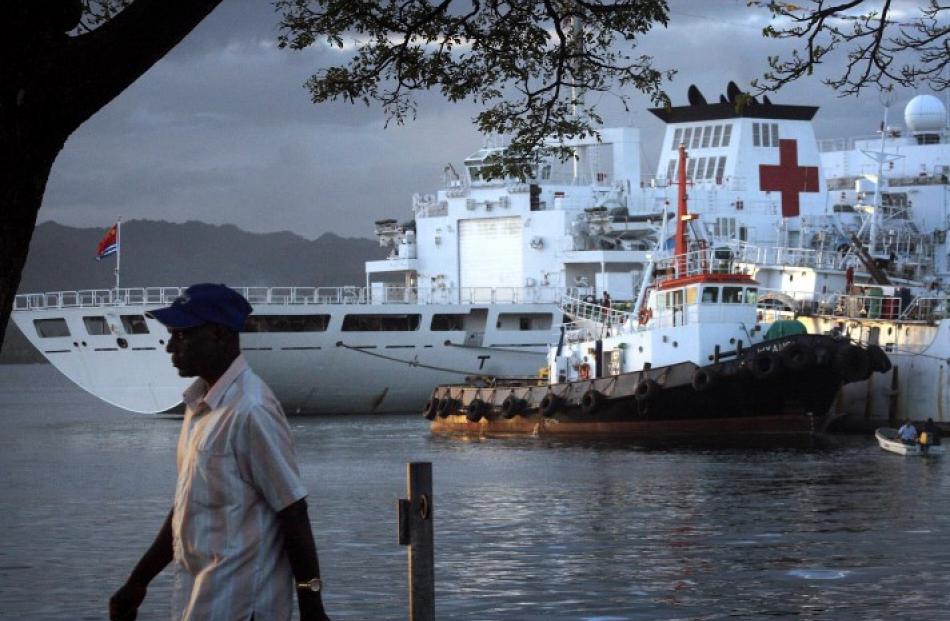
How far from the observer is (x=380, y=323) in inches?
1982

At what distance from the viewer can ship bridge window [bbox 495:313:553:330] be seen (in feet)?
173

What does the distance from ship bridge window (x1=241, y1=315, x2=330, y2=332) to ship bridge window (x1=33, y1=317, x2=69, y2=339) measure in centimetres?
691

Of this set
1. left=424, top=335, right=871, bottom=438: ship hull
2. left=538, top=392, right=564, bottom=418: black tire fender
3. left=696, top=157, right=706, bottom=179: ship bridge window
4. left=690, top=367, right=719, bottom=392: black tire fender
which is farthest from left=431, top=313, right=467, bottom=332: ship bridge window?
left=690, top=367, right=719, bottom=392: black tire fender

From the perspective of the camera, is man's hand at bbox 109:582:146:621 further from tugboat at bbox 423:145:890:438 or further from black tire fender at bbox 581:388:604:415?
black tire fender at bbox 581:388:604:415

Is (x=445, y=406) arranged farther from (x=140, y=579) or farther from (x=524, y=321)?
(x=140, y=579)

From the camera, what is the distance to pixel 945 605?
45.2ft

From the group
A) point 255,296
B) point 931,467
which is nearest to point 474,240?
point 255,296

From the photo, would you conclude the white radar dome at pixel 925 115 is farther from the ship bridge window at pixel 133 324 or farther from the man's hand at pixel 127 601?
the man's hand at pixel 127 601

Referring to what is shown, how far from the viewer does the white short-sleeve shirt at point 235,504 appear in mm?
5297

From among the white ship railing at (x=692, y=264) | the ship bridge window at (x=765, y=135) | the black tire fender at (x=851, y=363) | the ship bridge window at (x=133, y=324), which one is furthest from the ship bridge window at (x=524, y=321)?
the black tire fender at (x=851, y=363)

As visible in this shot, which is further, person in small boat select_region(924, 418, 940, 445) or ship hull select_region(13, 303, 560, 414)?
ship hull select_region(13, 303, 560, 414)

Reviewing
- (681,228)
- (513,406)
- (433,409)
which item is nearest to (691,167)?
(681,228)

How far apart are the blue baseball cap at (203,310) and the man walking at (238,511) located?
0.01 meters

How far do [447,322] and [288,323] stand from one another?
5.75 m
